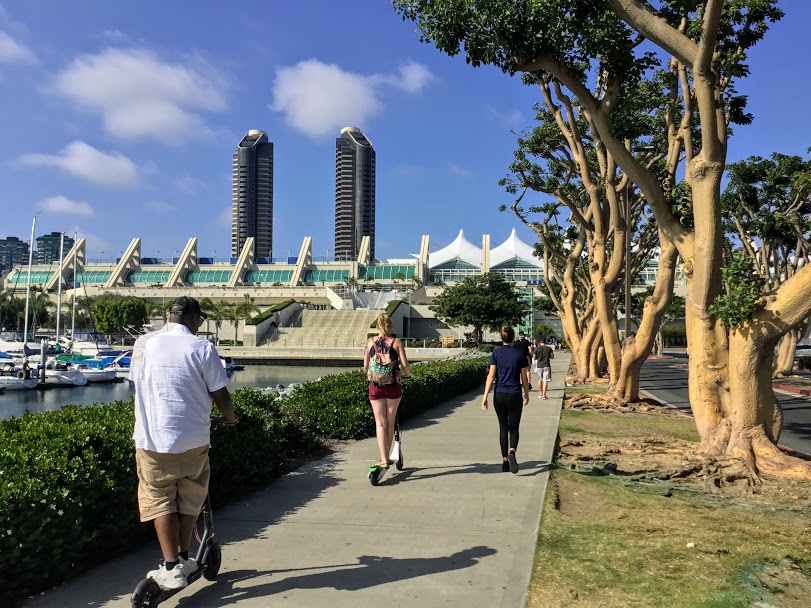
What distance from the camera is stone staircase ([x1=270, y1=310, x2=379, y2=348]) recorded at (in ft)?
199

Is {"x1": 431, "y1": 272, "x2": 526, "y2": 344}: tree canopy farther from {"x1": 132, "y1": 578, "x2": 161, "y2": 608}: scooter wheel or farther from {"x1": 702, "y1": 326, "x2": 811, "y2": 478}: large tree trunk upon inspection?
{"x1": 132, "y1": 578, "x2": 161, "y2": 608}: scooter wheel

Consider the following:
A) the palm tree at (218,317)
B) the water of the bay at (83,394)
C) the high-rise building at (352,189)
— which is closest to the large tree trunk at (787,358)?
the water of the bay at (83,394)

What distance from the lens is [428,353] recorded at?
51.8 meters

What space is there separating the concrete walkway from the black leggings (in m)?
0.32

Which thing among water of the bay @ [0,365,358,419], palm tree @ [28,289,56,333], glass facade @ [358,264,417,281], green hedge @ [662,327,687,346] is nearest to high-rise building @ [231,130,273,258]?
glass facade @ [358,264,417,281]

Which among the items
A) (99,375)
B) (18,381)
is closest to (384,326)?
(18,381)

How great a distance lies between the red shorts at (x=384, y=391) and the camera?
253 inches

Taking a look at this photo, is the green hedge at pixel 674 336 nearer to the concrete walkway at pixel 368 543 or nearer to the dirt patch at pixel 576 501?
the dirt patch at pixel 576 501

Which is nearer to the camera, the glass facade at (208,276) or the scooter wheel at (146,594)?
the scooter wheel at (146,594)

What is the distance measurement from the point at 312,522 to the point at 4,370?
108 ft

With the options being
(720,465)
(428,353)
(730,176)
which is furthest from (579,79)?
(428,353)

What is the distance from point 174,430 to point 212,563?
0.86 m

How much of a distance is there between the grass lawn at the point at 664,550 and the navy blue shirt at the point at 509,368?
997 mm

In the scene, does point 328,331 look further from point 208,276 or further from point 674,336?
point 208,276
